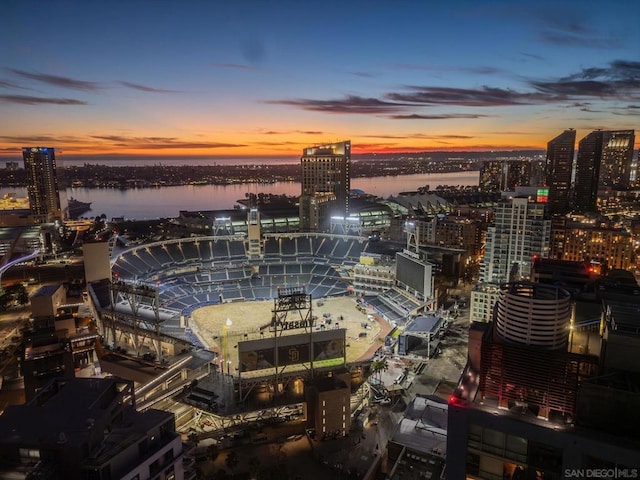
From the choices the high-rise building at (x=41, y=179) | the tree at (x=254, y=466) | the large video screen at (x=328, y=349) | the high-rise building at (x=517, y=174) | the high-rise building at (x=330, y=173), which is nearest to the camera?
the tree at (x=254, y=466)

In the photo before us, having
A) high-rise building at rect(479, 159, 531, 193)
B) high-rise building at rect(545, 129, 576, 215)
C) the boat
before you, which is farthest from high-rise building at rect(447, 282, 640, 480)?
high-rise building at rect(479, 159, 531, 193)

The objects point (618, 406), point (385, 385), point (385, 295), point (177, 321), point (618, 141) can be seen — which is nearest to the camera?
point (618, 406)

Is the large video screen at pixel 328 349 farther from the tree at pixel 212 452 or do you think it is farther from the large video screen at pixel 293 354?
the tree at pixel 212 452

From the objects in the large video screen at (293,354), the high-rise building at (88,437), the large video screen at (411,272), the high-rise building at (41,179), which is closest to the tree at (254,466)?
the high-rise building at (88,437)

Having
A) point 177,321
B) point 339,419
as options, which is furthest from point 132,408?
point 177,321

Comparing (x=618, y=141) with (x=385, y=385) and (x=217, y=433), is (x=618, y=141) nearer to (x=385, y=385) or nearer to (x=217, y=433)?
(x=385, y=385)
